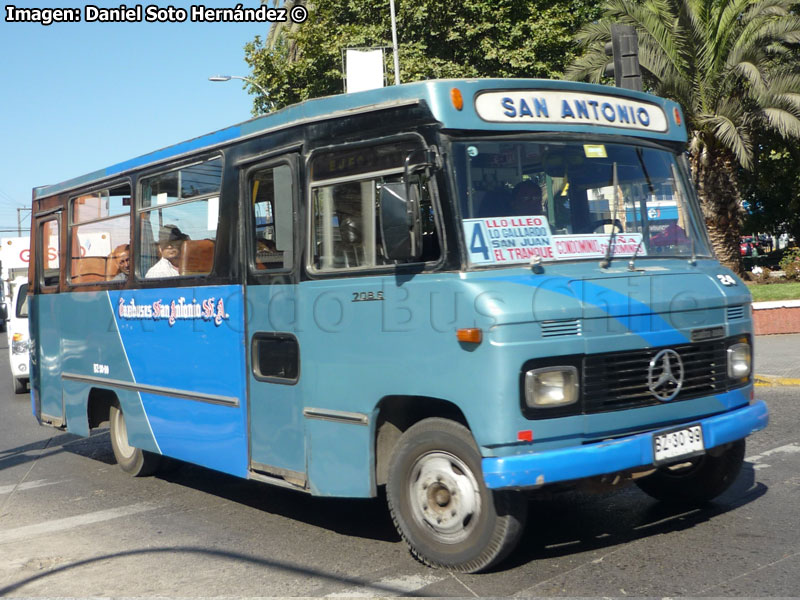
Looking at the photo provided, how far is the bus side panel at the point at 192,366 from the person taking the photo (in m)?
6.91

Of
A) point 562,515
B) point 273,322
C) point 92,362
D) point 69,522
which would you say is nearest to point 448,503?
point 562,515

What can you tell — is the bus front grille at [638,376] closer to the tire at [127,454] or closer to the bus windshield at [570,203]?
the bus windshield at [570,203]

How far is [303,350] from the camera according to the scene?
20.3ft

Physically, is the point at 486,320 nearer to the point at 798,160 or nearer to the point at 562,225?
the point at 562,225

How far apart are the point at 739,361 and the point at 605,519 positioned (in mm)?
1371

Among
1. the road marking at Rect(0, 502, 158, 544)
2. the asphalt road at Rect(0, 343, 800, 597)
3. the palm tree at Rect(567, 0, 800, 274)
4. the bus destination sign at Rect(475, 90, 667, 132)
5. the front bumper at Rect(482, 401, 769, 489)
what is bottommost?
the road marking at Rect(0, 502, 158, 544)

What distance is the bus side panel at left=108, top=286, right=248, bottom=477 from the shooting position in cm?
691

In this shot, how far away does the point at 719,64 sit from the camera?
19.9 metres

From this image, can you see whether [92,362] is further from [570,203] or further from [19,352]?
[19,352]

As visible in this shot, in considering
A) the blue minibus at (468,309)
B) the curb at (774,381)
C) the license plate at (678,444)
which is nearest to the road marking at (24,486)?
the blue minibus at (468,309)

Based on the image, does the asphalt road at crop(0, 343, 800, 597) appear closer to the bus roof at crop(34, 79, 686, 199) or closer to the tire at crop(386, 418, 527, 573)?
the tire at crop(386, 418, 527, 573)

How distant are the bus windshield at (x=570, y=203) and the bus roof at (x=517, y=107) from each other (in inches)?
4.9

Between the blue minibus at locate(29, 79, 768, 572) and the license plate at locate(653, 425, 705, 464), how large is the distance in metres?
0.01

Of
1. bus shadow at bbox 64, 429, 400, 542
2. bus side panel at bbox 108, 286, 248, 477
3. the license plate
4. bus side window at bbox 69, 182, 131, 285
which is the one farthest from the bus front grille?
bus side window at bbox 69, 182, 131, 285
